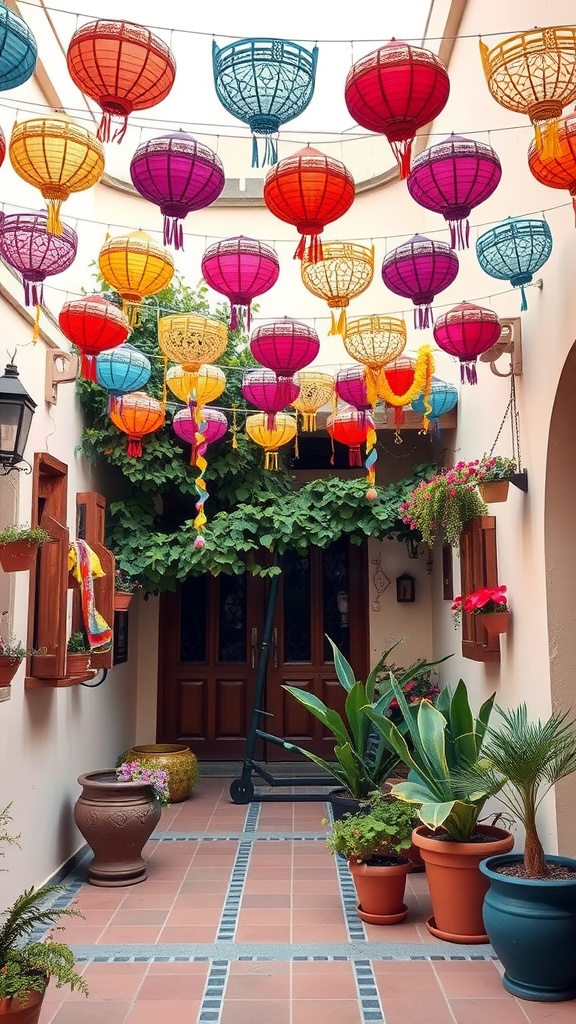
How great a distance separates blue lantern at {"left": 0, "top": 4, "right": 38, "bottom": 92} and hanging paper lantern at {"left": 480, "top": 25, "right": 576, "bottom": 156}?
1333mm

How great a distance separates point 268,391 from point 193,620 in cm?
354

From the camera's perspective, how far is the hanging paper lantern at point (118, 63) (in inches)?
92.5

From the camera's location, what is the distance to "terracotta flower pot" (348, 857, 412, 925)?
12.2 ft

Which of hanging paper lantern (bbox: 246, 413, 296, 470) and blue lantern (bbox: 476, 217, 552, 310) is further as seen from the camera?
hanging paper lantern (bbox: 246, 413, 296, 470)

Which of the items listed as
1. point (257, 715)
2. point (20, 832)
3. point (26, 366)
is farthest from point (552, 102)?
point (257, 715)

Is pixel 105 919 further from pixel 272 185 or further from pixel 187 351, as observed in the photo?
pixel 272 185

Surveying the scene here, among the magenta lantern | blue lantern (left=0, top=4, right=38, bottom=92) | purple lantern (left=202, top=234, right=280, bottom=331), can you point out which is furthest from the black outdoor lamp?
the magenta lantern

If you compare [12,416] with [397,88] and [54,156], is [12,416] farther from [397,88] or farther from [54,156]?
[397,88]

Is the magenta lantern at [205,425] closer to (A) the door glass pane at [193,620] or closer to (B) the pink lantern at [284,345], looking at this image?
(B) the pink lantern at [284,345]

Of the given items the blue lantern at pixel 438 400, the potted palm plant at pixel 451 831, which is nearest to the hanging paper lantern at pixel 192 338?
the blue lantern at pixel 438 400

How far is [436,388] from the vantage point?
17.6ft

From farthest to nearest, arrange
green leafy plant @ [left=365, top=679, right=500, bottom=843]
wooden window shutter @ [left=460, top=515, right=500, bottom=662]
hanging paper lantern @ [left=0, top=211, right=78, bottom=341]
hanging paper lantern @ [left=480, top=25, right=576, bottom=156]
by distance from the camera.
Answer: wooden window shutter @ [left=460, top=515, right=500, bottom=662] → green leafy plant @ [left=365, top=679, right=500, bottom=843] → hanging paper lantern @ [left=0, top=211, right=78, bottom=341] → hanging paper lantern @ [left=480, top=25, right=576, bottom=156]

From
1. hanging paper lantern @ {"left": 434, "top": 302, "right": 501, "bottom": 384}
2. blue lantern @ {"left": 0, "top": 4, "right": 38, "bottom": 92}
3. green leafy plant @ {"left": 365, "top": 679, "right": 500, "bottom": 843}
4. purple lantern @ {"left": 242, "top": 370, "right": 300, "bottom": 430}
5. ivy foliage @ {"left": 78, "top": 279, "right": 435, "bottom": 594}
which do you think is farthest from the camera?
ivy foliage @ {"left": 78, "top": 279, "right": 435, "bottom": 594}

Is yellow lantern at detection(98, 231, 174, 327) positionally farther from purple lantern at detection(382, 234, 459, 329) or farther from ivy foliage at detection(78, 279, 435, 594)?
ivy foliage at detection(78, 279, 435, 594)
